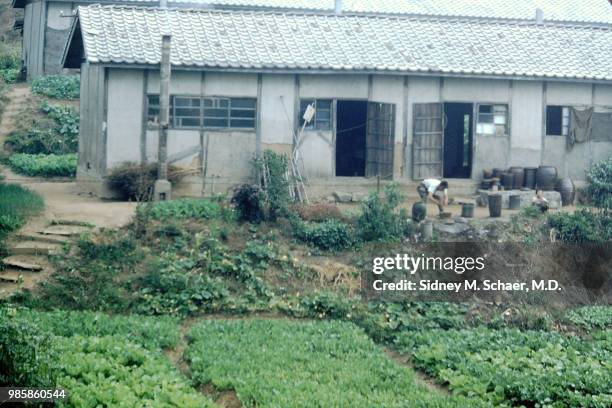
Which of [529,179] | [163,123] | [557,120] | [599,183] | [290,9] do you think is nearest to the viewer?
[163,123]

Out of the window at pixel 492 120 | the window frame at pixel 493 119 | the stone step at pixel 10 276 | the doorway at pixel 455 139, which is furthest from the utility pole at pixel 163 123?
the doorway at pixel 455 139

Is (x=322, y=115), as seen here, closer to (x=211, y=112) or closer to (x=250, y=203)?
(x=211, y=112)

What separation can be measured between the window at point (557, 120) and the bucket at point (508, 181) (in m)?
2.01

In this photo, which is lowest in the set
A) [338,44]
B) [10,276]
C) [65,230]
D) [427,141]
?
[10,276]

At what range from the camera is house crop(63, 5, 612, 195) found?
68.9 ft

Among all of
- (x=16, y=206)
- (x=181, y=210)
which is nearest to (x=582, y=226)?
(x=181, y=210)

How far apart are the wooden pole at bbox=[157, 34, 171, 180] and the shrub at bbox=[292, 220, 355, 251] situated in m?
3.76

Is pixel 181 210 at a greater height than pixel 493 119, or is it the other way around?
pixel 493 119

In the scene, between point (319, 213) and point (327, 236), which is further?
point (319, 213)

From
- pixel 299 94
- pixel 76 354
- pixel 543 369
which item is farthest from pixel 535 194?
pixel 76 354

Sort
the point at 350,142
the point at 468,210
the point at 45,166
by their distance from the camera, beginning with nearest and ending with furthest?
the point at 468,210 → the point at 350,142 → the point at 45,166

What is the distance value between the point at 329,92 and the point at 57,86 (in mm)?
13905

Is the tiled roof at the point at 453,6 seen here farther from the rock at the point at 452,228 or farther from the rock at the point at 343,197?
the rock at the point at 452,228

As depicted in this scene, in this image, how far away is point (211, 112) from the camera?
840 inches
